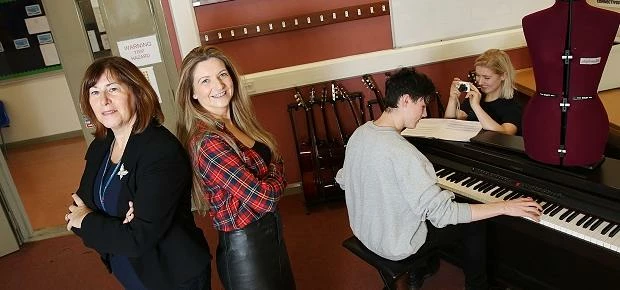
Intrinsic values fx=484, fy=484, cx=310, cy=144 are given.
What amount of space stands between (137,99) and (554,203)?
5.13ft

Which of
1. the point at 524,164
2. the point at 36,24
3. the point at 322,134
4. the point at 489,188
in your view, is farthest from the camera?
the point at 36,24

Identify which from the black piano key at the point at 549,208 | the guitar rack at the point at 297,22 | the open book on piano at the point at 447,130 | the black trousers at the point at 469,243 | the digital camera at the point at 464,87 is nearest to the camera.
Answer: the black piano key at the point at 549,208

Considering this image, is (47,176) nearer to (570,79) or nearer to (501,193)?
(501,193)

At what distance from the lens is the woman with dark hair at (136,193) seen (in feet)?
4.77

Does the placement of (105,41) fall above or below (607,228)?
above

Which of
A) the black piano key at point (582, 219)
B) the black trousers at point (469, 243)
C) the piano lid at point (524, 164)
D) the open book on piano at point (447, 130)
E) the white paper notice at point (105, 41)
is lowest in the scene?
the black trousers at point (469, 243)

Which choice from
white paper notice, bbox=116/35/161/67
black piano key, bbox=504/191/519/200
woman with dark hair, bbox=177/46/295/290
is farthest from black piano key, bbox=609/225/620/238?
white paper notice, bbox=116/35/161/67

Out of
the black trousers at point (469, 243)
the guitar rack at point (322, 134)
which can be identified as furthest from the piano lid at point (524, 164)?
the guitar rack at point (322, 134)

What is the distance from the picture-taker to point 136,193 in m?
1.46

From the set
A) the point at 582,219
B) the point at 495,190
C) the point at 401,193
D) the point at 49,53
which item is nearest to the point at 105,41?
the point at 401,193

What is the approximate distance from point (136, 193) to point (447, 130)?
1596mm

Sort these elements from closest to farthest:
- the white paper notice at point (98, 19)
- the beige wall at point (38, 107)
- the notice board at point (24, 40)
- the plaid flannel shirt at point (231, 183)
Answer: the plaid flannel shirt at point (231, 183) → the white paper notice at point (98, 19) → the notice board at point (24, 40) → the beige wall at point (38, 107)

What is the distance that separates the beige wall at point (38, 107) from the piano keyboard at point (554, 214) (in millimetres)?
5878

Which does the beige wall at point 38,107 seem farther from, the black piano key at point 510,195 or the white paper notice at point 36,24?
the black piano key at point 510,195
